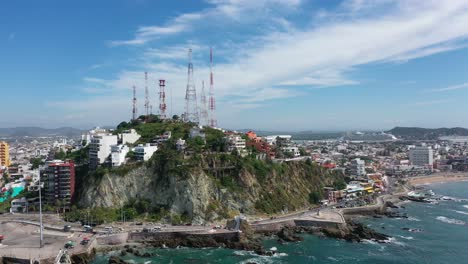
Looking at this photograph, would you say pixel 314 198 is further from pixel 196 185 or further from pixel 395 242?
pixel 196 185

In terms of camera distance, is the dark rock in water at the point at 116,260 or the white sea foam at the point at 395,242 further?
the white sea foam at the point at 395,242

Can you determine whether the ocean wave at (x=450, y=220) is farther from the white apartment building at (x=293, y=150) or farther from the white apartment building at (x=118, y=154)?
the white apartment building at (x=118, y=154)

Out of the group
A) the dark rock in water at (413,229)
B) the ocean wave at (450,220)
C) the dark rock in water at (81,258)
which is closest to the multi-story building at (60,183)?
the dark rock in water at (81,258)

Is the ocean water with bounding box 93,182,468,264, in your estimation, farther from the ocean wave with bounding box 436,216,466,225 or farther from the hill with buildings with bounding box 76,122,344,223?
the hill with buildings with bounding box 76,122,344,223

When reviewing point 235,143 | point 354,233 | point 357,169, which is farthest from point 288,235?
point 357,169

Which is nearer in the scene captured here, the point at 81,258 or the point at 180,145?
the point at 81,258

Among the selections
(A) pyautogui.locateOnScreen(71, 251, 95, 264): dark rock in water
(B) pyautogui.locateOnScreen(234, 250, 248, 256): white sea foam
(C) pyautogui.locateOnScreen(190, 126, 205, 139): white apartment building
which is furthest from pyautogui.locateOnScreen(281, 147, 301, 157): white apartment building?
(A) pyautogui.locateOnScreen(71, 251, 95, 264): dark rock in water

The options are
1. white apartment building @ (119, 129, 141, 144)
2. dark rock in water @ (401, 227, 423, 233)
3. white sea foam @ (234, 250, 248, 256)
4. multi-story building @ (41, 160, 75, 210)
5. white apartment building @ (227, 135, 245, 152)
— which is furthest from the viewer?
white apartment building @ (119, 129, 141, 144)
